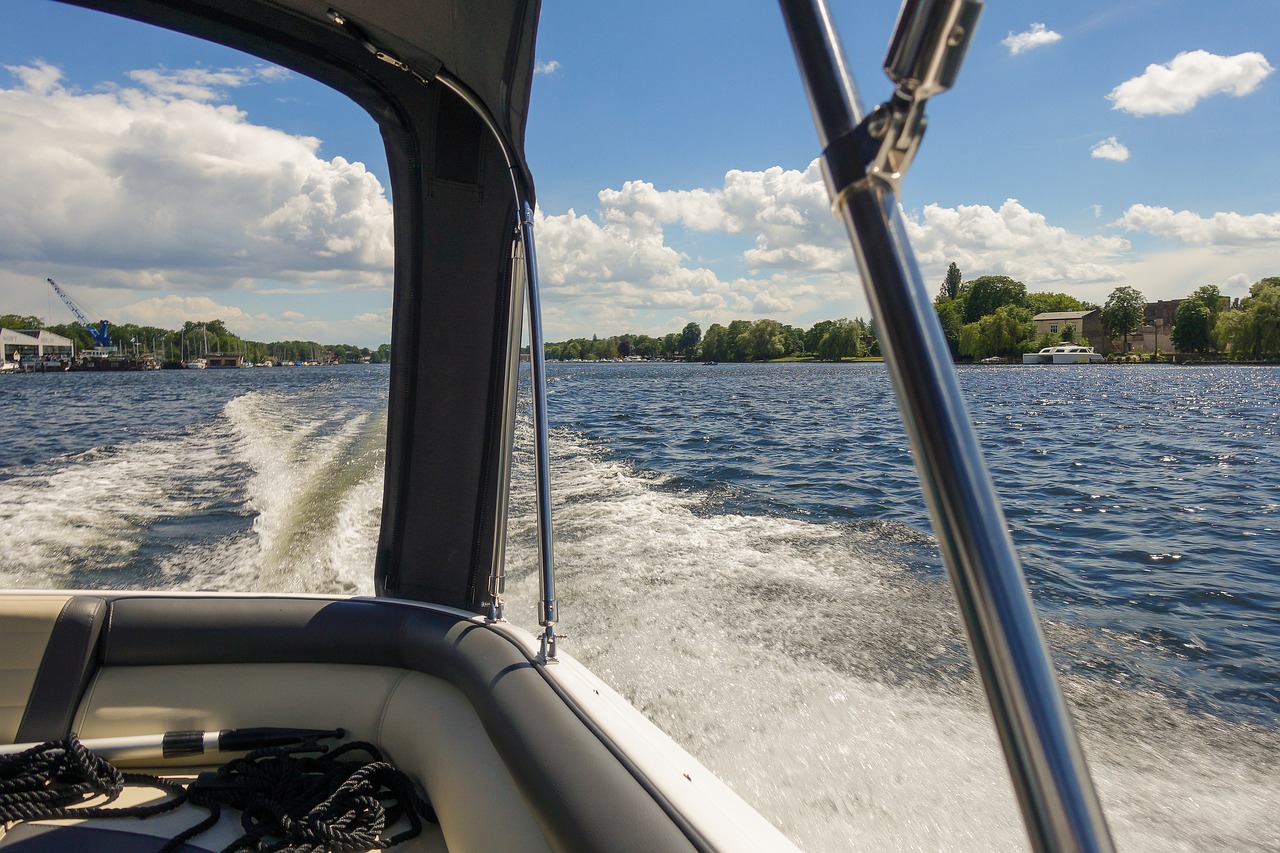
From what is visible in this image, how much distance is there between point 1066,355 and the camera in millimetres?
46250

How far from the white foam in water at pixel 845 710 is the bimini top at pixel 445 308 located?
1152 millimetres

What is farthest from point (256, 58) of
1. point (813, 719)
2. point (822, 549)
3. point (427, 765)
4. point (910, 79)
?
point (822, 549)

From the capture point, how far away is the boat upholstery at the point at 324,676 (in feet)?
4.79

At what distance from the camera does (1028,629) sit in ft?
1.25

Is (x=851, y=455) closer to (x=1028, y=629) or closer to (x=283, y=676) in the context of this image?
(x=283, y=676)

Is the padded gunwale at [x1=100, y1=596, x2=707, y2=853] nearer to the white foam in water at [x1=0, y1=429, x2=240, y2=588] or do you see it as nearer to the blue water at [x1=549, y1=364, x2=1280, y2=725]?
the white foam in water at [x1=0, y1=429, x2=240, y2=588]

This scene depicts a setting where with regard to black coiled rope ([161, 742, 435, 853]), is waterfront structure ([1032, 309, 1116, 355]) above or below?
above

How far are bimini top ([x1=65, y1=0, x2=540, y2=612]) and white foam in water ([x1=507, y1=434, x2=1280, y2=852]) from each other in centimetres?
115

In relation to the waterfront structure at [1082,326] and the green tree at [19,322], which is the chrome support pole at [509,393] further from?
the waterfront structure at [1082,326]

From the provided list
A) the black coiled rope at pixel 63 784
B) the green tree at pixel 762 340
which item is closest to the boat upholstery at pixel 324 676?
the black coiled rope at pixel 63 784

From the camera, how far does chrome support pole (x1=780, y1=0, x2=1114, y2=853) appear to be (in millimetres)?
373

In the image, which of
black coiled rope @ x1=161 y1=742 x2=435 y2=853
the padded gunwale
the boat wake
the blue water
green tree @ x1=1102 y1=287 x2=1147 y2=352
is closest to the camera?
the padded gunwale

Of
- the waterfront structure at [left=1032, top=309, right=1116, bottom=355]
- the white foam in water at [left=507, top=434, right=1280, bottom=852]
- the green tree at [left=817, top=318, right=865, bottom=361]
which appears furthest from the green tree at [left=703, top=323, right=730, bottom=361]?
the white foam in water at [left=507, top=434, right=1280, bottom=852]

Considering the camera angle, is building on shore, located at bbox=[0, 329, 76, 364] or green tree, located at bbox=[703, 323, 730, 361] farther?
green tree, located at bbox=[703, 323, 730, 361]
